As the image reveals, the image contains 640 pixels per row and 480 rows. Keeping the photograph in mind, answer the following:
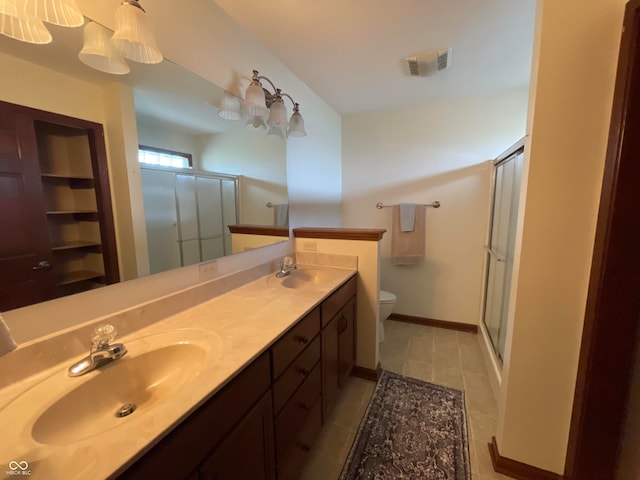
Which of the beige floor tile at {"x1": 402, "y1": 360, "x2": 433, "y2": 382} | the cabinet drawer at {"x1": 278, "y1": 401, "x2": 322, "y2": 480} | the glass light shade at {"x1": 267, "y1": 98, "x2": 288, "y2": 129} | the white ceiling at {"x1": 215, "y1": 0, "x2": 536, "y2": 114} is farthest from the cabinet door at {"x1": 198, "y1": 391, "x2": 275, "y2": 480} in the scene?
the white ceiling at {"x1": 215, "y1": 0, "x2": 536, "y2": 114}

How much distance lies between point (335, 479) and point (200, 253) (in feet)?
4.13

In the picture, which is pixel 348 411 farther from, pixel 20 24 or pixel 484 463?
pixel 20 24

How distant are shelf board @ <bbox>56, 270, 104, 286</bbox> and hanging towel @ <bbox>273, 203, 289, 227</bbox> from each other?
1.09 meters

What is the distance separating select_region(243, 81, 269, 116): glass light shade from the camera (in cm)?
151

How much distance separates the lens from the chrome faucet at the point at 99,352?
770mm

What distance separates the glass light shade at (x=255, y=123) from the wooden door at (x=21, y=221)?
101 cm

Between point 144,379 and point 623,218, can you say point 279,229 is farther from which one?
point 623,218

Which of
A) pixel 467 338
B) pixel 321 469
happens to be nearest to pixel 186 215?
pixel 321 469

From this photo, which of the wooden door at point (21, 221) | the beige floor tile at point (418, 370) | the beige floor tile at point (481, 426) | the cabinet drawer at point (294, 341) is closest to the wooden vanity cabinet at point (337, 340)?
the cabinet drawer at point (294, 341)

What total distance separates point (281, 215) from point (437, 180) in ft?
5.20

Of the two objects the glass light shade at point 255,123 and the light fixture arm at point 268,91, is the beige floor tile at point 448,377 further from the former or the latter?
the light fixture arm at point 268,91

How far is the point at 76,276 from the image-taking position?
89cm

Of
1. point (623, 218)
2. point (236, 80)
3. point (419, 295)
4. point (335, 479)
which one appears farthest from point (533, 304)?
point (236, 80)

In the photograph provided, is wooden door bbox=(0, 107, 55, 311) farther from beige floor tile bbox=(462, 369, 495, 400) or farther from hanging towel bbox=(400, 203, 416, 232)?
hanging towel bbox=(400, 203, 416, 232)
